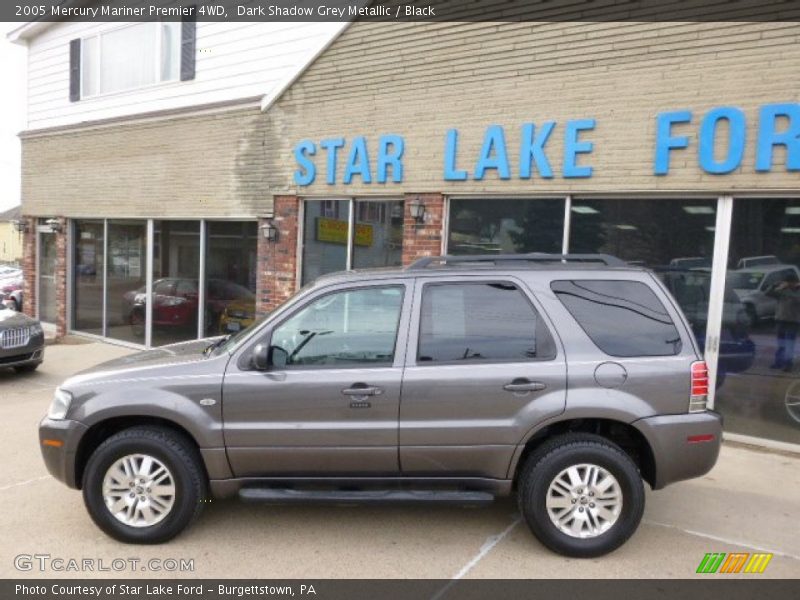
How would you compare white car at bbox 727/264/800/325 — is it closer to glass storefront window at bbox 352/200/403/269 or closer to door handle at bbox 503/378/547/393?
door handle at bbox 503/378/547/393

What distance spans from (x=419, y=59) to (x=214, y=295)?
521cm

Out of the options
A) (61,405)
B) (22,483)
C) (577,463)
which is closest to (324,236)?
(22,483)

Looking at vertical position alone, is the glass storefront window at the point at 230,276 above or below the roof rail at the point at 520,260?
below

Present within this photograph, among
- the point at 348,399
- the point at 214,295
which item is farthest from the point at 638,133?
the point at 214,295

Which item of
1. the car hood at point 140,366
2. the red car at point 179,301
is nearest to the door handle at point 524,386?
the car hood at point 140,366

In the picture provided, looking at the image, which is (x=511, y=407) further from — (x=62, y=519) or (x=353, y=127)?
(x=353, y=127)

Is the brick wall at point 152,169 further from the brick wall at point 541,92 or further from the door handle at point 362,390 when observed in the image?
the door handle at point 362,390

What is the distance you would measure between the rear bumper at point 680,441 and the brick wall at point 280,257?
613 centimetres

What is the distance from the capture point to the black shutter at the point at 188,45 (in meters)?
10.1

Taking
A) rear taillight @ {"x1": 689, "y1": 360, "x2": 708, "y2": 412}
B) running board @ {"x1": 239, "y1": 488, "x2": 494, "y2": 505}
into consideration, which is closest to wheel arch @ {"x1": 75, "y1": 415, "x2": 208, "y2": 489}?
running board @ {"x1": 239, "y1": 488, "x2": 494, "y2": 505}

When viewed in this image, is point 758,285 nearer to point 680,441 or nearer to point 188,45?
point 680,441

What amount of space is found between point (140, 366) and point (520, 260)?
2614mm

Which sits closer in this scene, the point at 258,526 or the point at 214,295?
the point at 258,526

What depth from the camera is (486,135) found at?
7.04 metres
